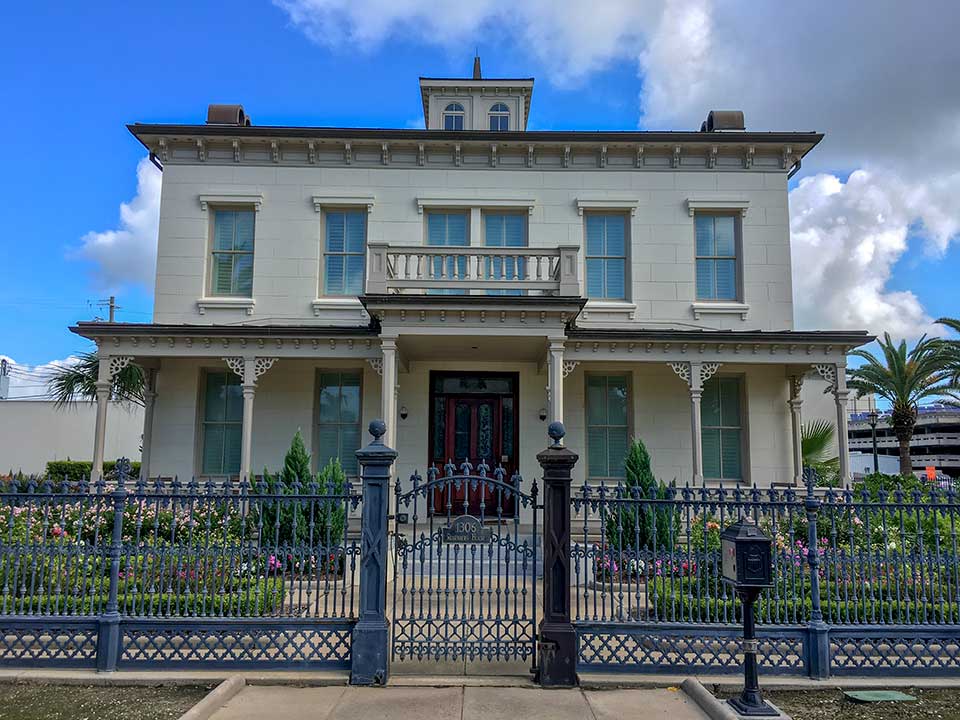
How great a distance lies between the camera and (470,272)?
42.5ft

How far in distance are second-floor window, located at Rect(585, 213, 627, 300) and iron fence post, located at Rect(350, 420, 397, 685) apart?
9142 mm

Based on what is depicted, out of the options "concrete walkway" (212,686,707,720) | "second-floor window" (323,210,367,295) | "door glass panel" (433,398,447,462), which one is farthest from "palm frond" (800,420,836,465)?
"concrete walkway" (212,686,707,720)

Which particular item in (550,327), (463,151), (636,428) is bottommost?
(636,428)

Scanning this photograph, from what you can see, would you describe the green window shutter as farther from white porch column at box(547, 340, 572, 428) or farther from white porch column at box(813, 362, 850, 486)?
white porch column at box(813, 362, 850, 486)

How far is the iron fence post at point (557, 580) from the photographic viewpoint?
6066 mm

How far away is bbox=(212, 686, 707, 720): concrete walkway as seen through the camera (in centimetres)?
534

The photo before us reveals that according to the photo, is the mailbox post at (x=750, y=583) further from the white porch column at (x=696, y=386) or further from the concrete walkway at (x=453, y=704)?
the white porch column at (x=696, y=386)

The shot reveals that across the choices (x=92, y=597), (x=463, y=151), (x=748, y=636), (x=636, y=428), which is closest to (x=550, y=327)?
(x=636, y=428)

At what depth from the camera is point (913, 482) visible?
1369 centimetres

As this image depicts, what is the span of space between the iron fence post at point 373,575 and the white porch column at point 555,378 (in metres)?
6.00

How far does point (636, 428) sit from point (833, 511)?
767 centimetres

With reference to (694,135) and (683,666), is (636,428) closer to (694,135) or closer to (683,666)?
(694,135)

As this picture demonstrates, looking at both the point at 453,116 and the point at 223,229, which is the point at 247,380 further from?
the point at 453,116

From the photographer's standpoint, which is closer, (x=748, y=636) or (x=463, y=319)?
(x=748, y=636)
